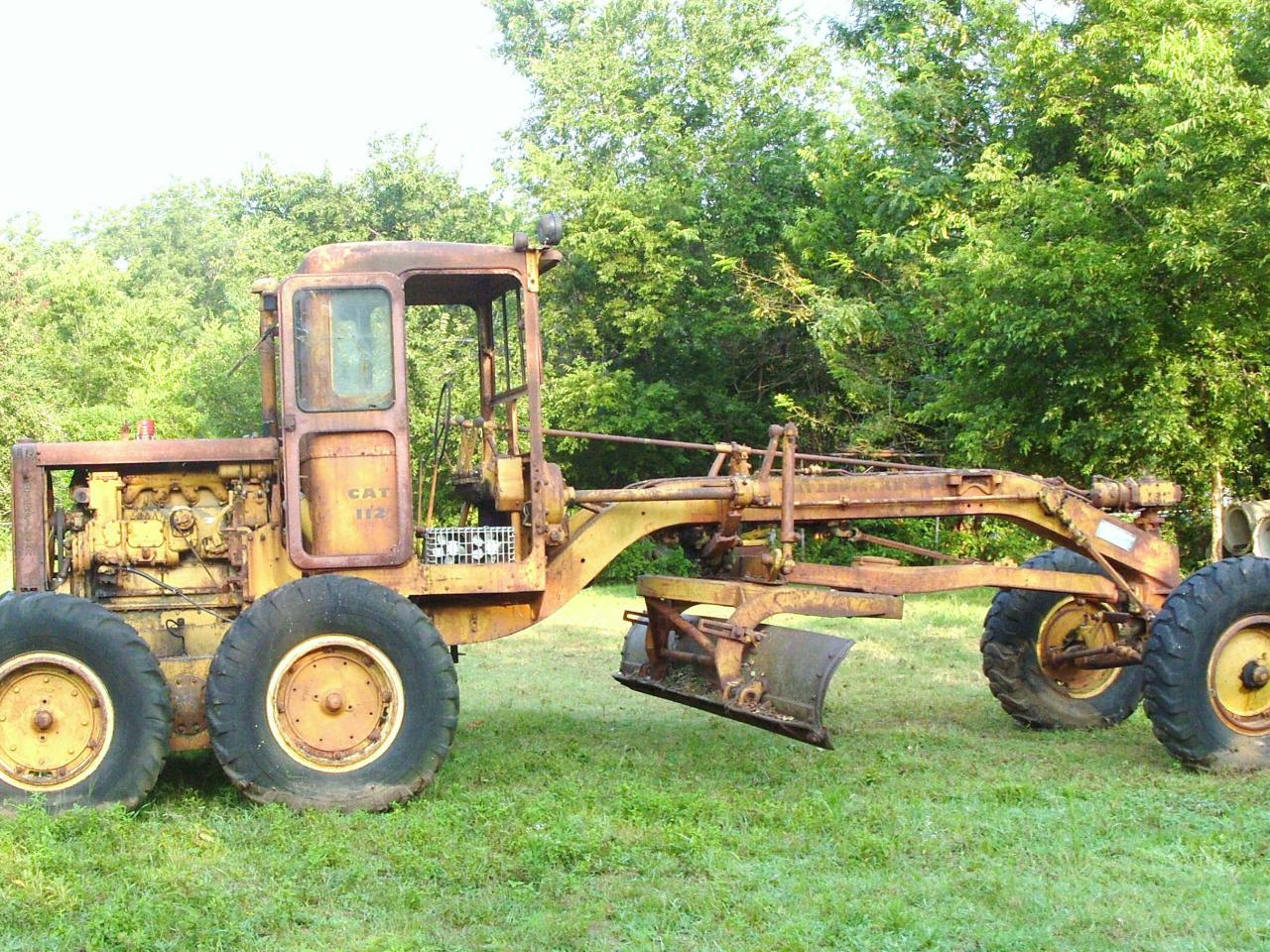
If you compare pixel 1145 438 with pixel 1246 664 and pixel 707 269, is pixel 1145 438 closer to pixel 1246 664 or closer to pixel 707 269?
pixel 1246 664

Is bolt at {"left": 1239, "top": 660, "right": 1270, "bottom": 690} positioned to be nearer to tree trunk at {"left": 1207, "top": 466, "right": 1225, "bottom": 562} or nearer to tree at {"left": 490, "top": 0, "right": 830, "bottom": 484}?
tree trunk at {"left": 1207, "top": 466, "right": 1225, "bottom": 562}

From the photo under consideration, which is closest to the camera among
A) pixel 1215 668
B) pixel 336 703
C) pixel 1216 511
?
pixel 336 703

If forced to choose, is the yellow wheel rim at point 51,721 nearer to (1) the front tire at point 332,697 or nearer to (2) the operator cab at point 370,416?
(1) the front tire at point 332,697

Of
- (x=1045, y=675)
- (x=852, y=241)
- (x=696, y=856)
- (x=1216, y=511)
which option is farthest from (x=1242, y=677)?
(x=852, y=241)

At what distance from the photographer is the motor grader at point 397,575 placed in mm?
6520

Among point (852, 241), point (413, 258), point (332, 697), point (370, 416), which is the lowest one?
point (332, 697)

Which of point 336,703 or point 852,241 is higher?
point 852,241

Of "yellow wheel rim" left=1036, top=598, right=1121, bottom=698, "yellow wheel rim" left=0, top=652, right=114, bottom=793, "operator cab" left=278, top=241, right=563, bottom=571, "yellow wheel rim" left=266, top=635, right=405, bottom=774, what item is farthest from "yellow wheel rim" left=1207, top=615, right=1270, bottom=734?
"yellow wheel rim" left=0, top=652, right=114, bottom=793

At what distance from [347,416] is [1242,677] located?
16.8ft

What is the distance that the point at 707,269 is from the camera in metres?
24.5

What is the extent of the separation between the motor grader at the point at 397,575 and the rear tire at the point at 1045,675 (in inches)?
17.3

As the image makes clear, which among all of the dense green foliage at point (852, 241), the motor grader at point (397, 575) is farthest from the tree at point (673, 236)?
the motor grader at point (397, 575)

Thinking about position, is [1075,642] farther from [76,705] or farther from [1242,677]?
[76,705]

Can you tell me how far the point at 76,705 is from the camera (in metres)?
6.53
